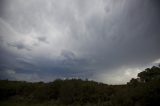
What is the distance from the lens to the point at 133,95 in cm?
2438

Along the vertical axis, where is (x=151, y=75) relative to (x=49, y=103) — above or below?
above

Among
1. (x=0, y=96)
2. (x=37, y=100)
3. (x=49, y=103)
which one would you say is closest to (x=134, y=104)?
(x=49, y=103)

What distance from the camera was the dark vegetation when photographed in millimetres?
23969

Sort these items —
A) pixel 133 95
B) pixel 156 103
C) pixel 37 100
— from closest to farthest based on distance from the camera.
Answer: pixel 156 103 → pixel 133 95 → pixel 37 100

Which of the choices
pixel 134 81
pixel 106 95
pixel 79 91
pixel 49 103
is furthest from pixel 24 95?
pixel 134 81

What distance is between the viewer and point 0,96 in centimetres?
3391

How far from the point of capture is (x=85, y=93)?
97.8 feet

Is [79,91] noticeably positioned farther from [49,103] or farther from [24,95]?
[24,95]

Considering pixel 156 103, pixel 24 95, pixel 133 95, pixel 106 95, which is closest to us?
pixel 156 103

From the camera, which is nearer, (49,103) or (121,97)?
(121,97)

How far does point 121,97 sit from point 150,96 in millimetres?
2824

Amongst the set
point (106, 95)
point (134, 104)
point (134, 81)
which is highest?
point (134, 81)

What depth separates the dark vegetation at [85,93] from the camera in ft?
78.6

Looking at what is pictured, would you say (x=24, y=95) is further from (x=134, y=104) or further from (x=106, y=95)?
(x=134, y=104)
